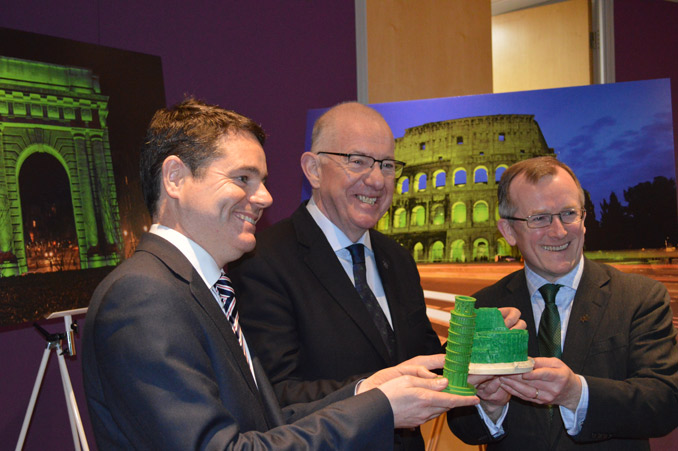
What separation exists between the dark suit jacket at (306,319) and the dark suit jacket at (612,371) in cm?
42

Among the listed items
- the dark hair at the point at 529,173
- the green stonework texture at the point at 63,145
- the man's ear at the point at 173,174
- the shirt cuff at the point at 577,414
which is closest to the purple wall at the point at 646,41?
the dark hair at the point at 529,173

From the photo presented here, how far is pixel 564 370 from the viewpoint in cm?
188

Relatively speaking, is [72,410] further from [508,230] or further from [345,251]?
[508,230]

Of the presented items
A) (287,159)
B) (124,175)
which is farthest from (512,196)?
(287,159)

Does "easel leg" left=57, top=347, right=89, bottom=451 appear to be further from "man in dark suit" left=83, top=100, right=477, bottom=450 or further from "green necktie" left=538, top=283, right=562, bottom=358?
"green necktie" left=538, top=283, right=562, bottom=358

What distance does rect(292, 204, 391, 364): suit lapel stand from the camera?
2113 millimetres

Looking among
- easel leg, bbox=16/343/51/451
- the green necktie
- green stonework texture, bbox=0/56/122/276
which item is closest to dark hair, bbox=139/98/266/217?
the green necktie

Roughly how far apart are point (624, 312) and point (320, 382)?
1.14 meters

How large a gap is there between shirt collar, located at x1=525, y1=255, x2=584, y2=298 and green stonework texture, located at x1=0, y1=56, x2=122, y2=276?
2.30 m

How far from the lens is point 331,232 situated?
2344mm

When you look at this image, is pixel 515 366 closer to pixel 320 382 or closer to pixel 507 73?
pixel 320 382

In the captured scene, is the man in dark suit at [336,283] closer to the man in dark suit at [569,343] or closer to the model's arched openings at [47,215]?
the man in dark suit at [569,343]

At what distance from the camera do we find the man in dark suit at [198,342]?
1288mm

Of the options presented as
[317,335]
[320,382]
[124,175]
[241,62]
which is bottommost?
[320,382]
